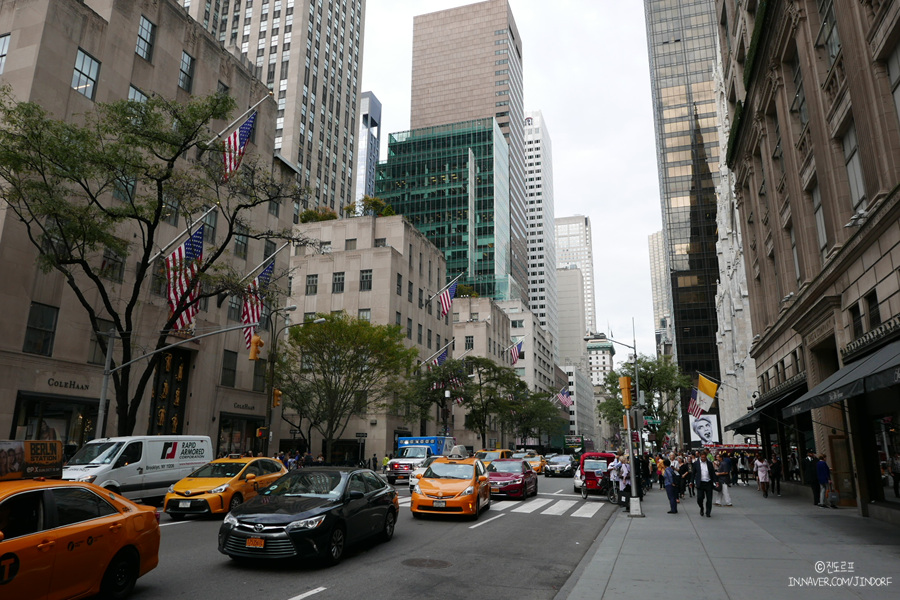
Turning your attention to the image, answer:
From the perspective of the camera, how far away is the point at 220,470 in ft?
51.6

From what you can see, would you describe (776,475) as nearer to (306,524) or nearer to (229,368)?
(306,524)

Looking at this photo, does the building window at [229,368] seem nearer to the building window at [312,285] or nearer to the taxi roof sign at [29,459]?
the building window at [312,285]

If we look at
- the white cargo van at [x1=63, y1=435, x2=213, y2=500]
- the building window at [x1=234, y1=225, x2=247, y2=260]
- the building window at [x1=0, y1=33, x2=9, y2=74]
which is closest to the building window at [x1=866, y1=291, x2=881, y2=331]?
the white cargo van at [x1=63, y1=435, x2=213, y2=500]

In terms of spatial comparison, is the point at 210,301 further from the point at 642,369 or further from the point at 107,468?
the point at 642,369

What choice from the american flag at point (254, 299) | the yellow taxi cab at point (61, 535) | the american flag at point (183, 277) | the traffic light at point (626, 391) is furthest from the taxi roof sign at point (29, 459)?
the american flag at point (254, 299)

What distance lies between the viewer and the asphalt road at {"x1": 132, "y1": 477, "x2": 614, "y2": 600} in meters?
7.77

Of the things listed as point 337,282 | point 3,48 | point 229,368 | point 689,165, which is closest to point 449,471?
point 229,368

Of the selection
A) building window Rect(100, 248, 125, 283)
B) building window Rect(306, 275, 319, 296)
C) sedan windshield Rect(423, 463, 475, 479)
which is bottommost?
sedan windshield Rect(423, 463, 475, 479)

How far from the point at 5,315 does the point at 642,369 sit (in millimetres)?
52751

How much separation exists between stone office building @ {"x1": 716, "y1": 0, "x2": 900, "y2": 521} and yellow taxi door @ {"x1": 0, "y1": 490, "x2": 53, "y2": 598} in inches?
515

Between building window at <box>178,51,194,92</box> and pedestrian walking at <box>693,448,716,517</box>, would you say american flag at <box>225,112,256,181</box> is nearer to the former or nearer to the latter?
building window at <box>178,51,194,92</box>

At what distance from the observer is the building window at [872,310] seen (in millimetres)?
15242

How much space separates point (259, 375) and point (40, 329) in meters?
15.2

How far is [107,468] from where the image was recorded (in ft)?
51.5
